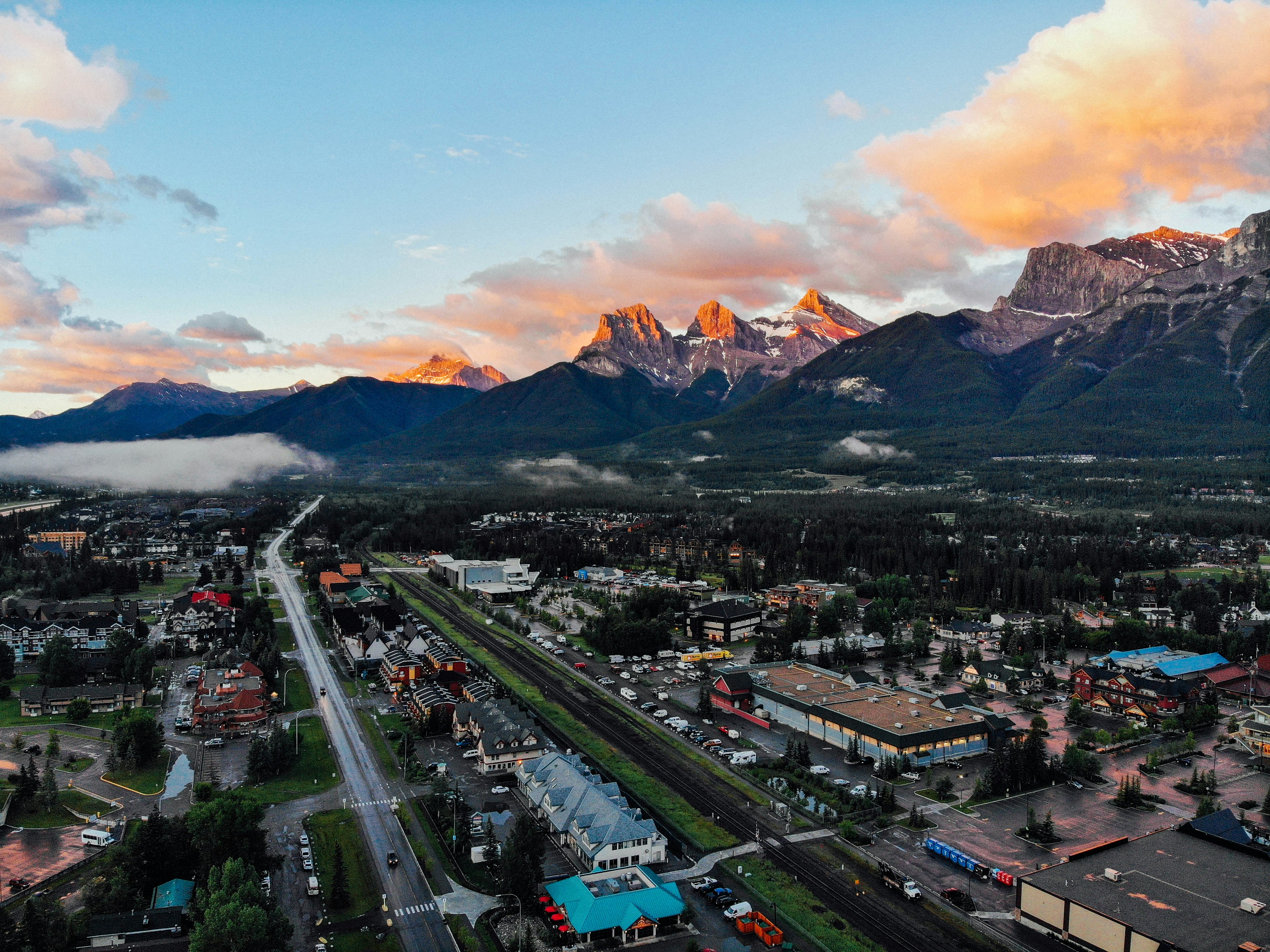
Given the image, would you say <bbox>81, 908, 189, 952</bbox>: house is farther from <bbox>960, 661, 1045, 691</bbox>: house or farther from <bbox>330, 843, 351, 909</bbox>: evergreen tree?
<bbox>960, 661, 1045, 691</bbox>: house

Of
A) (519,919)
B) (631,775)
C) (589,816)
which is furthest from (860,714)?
(519,919)

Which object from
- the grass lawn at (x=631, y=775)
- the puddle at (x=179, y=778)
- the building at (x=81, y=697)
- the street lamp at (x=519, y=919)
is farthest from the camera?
the building at (x=81, y=697)

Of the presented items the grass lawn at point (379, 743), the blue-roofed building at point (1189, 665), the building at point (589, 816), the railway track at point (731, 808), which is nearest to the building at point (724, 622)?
the railway track at point (731, 808)

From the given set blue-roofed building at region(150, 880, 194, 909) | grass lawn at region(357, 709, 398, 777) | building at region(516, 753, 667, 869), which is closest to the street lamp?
Answer: building at region(516, 753, 667, 869)

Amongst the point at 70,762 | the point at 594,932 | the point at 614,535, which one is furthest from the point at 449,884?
the point at 614,535

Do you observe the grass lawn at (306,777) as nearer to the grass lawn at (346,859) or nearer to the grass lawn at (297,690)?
the grass lawn at (346,859)

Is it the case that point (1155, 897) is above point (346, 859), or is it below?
above

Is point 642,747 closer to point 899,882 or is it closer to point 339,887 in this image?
point 899,882
